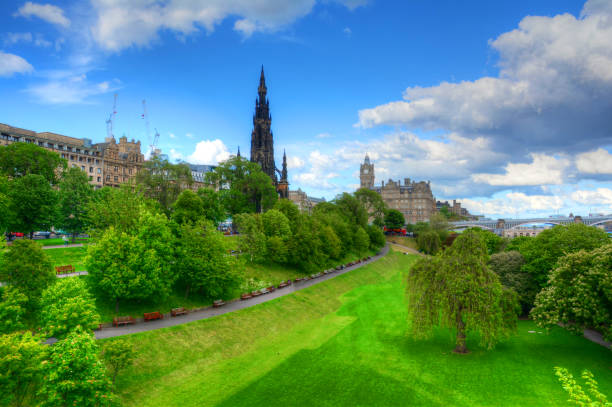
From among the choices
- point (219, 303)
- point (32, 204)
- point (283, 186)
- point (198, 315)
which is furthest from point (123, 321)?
point (283, 186)

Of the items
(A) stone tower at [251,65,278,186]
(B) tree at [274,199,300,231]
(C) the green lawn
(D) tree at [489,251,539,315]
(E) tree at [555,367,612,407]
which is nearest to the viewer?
Answer: (E) tree at [555,367,612,407]

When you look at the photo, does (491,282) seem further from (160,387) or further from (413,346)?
(160,387)

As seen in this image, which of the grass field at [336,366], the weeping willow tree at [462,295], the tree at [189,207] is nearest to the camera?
the grass field at [336,366]

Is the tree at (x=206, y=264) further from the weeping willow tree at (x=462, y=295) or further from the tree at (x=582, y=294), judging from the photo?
the tree at (x=582, y=294)

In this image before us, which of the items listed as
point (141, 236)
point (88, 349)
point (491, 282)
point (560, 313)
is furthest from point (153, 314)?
point (560, 313)

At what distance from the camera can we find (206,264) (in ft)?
129

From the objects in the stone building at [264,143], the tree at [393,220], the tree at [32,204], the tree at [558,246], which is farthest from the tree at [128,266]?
the tree at [393,220]

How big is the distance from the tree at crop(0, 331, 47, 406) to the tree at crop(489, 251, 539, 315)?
40350 mm

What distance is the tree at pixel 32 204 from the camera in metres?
47.2

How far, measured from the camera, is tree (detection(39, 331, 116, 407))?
17734 mm

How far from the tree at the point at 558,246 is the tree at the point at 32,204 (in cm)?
6148

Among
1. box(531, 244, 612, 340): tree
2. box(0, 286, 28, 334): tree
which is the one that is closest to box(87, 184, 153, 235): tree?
box(0, 286, 28, 334): tree

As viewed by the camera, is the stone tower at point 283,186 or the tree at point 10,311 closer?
the tree at point 10,311

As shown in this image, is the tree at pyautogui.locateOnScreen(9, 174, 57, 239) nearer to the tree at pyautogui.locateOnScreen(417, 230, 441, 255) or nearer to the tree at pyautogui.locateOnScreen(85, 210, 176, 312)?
the tree at pyautogui.locateOnScreen(85, 210, 176, 312)
